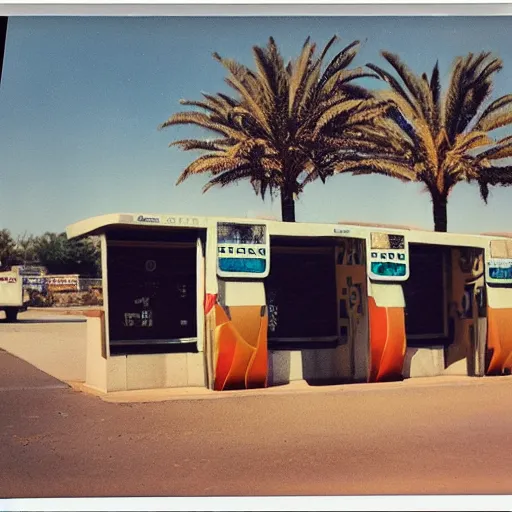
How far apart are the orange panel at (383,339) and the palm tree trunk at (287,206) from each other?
1565 mm

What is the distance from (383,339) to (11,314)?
4894mm

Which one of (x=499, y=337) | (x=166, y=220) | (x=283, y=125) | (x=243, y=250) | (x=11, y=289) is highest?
(x=283, y=125)

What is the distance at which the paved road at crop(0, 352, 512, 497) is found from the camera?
7.62 meters

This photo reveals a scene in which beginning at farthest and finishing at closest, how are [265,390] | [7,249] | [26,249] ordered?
[265,390]
[26,249]
[7,249]

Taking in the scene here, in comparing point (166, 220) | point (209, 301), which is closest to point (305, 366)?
point (209, 301)

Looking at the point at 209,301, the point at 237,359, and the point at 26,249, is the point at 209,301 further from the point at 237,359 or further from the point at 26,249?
the point at 26,249

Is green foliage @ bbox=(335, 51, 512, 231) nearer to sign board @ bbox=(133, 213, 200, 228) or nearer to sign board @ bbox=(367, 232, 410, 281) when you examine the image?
sign board @ bbox=(367, 232, 410, 281)

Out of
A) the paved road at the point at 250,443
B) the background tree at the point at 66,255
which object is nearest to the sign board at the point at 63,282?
the background tree at the point at 66,255

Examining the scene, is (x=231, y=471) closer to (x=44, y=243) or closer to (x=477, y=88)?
(x=44, y=243)

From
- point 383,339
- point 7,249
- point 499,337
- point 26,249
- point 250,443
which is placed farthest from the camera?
point 499,337

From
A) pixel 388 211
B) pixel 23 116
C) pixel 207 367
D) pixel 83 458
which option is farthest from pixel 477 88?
pixel 83 458

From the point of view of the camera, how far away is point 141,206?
9.90 m

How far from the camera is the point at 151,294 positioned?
11.1 meters

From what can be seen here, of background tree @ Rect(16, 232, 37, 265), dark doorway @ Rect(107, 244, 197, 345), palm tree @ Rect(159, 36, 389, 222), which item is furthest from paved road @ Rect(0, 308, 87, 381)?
palm tree @ Rect(159, 36, 389, 222)
